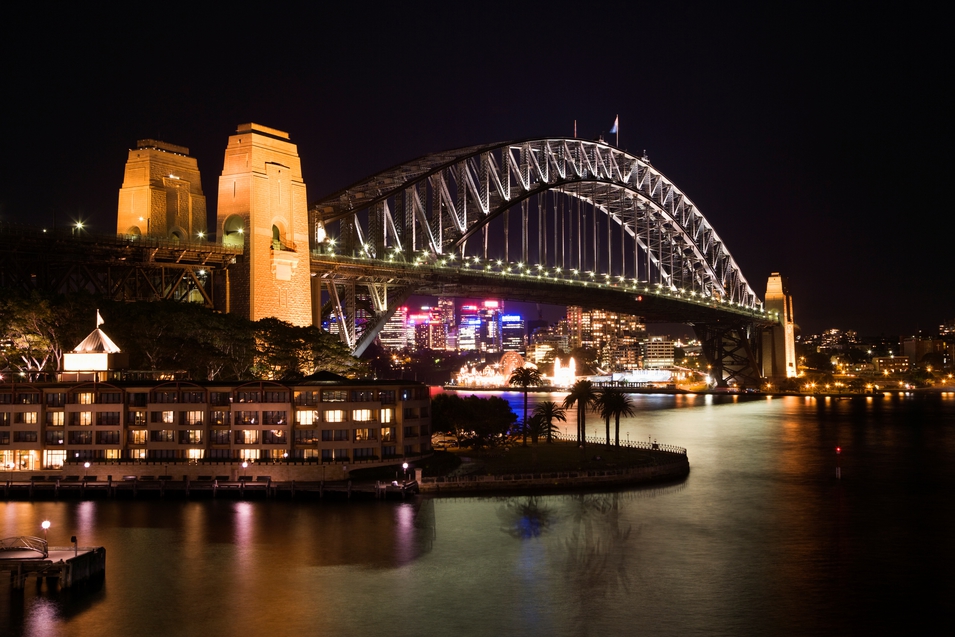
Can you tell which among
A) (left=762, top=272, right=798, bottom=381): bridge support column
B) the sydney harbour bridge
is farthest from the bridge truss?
(left=762, top=272, right=798, bottom=381): bridge support column

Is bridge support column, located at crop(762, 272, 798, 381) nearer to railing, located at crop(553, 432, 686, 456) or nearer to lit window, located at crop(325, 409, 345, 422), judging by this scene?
railing, located at crop(553, 432, 686, 456)

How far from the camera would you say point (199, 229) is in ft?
198

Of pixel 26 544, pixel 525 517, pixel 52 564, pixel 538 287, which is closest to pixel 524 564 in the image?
pixel 525 517

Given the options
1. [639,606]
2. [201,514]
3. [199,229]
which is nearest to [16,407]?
[201,514]

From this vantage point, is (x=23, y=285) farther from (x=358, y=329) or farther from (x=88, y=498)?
(x=358, y=329)

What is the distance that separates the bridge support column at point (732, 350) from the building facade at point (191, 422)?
3920 inches

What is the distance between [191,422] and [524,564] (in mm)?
20412

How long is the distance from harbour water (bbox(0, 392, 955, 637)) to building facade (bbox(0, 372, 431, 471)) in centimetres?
380

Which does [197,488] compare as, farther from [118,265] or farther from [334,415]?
[118,265]

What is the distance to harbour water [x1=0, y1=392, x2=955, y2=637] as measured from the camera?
89.6 ft

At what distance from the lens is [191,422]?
46000 mm

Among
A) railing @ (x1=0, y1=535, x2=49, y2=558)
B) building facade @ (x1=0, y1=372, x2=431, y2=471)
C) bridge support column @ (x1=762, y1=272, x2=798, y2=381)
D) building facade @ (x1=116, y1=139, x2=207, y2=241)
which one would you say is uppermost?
building facade @ (x1=116, y1=139, x2=207, y2=241)

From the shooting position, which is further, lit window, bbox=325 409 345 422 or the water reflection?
lit window, bbox=325 409 345 422

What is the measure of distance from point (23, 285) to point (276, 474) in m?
18.1
